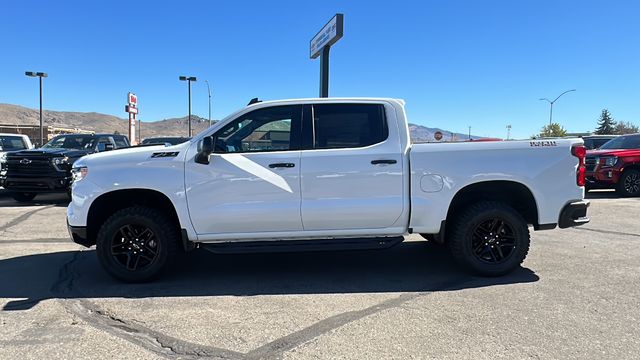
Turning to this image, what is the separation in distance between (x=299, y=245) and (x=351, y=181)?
0.87 m

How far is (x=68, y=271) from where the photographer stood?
574cm

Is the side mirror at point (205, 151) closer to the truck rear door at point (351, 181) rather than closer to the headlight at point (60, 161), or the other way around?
the truck rear door at point (351, 181)

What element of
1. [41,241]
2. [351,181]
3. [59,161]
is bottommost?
[41,241]

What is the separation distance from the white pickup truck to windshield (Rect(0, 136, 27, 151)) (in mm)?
11133

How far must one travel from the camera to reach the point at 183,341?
3.75 m

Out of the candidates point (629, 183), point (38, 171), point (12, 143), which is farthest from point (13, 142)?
point (629, 183)

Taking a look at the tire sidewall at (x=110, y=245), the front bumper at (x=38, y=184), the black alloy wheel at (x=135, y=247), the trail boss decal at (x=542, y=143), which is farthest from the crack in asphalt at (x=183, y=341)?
the front bumper at (x=38, y=184)

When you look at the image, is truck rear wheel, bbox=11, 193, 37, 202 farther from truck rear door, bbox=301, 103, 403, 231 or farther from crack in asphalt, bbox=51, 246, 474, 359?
truck rear door, bbox=301, 103, 403, 231

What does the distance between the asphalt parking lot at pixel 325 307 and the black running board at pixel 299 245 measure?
0.40 m

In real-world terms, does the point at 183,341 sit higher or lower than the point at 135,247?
lower

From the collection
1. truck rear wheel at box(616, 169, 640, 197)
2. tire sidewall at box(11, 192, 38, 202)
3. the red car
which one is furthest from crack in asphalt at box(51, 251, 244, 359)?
truck rear wheel at box(616, 169, 640, 197)

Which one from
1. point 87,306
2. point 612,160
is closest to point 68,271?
point 87,306

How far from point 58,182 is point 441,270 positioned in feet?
31.7

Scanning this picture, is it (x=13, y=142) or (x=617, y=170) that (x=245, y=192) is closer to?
(x=617, y=170)
